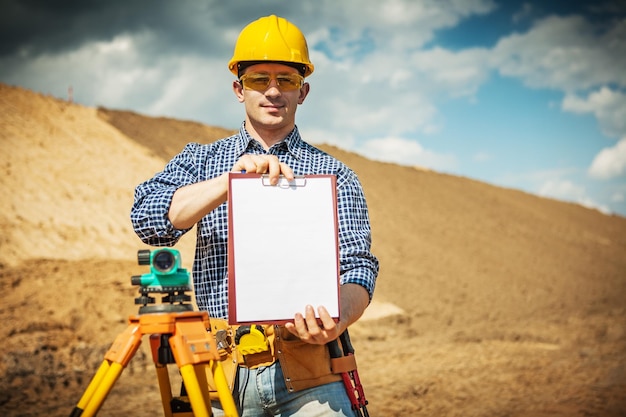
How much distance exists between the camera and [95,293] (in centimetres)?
1288

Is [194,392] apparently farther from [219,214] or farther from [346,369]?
[219,214]

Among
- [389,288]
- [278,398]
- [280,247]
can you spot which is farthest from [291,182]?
[389,288]

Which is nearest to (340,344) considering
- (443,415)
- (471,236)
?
(443,415)

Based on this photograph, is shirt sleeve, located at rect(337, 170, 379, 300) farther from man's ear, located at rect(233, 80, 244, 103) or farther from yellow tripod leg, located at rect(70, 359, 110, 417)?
yellow tripod leg, located at rect(70, 359, 110, 417)

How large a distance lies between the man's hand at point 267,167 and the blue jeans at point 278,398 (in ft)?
2.31

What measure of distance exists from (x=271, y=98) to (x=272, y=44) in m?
0.21

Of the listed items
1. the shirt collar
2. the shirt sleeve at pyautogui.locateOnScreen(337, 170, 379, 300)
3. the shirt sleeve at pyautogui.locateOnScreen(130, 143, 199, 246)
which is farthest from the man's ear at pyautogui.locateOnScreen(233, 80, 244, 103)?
the shirt sleeve at pyautogui.locateOnScreen(337, 170, 379, 300)

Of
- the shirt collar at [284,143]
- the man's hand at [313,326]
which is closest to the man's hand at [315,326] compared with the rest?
the man's hand at [313,326]

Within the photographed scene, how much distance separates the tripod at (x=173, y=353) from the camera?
1.91m

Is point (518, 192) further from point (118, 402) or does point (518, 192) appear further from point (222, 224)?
point (222, 224)

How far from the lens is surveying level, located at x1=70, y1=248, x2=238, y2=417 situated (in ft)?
6.29

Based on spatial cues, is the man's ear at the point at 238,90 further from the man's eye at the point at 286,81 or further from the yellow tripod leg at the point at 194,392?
the yellow tripod leg at the point at 194,392

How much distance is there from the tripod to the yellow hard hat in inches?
39.7

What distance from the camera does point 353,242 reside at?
2.39 meters
